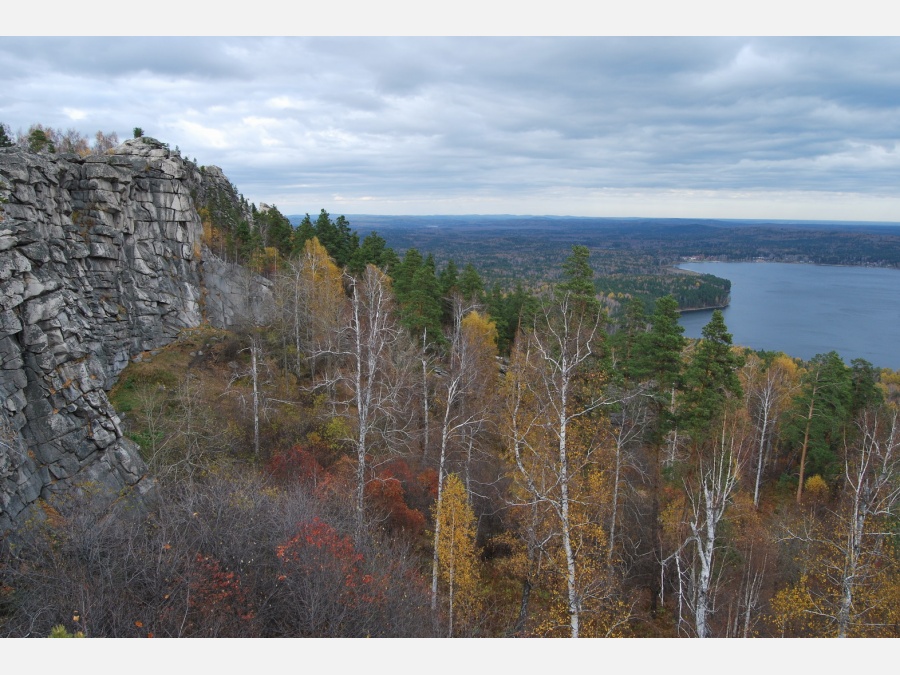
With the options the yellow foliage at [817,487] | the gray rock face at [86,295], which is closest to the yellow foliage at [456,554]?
the gray rock face at [86,295]

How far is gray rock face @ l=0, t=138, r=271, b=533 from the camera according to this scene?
13.3 metres

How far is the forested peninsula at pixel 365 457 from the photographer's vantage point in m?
9.09

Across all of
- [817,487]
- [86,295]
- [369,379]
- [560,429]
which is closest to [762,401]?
[817,487]

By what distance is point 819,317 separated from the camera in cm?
11919

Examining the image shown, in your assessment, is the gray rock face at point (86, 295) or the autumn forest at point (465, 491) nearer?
the autumn forest at point (465, 491)

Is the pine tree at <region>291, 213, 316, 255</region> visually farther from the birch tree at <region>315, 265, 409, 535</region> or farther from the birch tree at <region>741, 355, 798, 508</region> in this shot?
the birch tree at <region>741, 355, 798, 508</region>

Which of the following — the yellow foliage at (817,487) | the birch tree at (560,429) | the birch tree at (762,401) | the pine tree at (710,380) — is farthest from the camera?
the birch tree at (762,401)

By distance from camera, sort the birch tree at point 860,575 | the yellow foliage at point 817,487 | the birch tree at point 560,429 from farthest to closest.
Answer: the yellow foliage at point 817,487, the birch tree at point 860,575, the birch tree at point 560,429

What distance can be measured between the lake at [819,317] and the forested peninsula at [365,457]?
62.4m

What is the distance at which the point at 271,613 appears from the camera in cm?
841

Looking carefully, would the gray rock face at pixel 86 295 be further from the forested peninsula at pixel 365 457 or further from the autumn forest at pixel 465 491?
the autumn forest at pixel 465 491

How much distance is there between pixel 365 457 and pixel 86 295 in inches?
662

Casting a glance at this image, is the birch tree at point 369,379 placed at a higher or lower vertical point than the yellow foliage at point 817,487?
higher

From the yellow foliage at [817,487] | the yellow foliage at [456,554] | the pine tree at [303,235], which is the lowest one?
the yellow foliage at [817,487]
